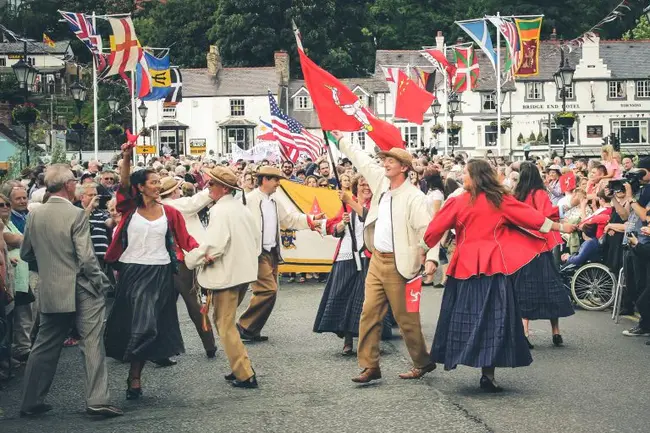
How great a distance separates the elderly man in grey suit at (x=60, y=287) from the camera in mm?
8914

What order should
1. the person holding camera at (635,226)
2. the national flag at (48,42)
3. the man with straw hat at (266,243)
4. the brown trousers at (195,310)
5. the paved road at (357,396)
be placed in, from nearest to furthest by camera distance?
the paved road at (357,396), the brown trousers at (195,310), the person holding camera at (635,226), the man with straw hat at (266,243), the national flag at (48,42)

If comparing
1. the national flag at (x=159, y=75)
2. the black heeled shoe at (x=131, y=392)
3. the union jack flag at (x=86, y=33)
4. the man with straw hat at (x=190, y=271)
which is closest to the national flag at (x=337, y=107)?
the man with straw hat at (x=190, y=271)

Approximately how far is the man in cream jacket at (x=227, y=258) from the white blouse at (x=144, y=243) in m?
0.52

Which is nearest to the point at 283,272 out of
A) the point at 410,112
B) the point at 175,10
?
the point at 410,112

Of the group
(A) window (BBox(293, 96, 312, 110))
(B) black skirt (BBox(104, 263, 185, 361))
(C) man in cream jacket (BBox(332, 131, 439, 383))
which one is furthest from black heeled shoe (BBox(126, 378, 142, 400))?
(A) window (BBox(293, 96, 312, 110))

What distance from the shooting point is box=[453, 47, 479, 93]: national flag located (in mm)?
41688

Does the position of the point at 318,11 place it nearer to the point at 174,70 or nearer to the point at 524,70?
the point at 174,70

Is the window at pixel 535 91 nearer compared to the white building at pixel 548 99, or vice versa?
the white building at pixel 548 99

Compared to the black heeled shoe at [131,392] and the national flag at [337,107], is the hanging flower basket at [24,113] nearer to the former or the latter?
the national flag at [337,107]

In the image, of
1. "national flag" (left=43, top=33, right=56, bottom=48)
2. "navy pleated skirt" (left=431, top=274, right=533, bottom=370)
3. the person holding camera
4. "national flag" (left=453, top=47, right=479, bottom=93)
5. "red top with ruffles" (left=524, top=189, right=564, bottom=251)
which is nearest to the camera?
"navy pleated skirt" (left=431, top=274, right=533, bottom=370)

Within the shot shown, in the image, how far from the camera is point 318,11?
79.0 metres

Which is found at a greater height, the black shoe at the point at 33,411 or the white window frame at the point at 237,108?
the white window frame at the point at 237,108

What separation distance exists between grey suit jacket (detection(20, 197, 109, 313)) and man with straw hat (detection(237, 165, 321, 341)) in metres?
3.84

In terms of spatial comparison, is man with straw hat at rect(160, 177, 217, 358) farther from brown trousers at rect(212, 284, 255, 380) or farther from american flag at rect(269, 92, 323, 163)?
american flag at rect(269, 92, 323, 163)
